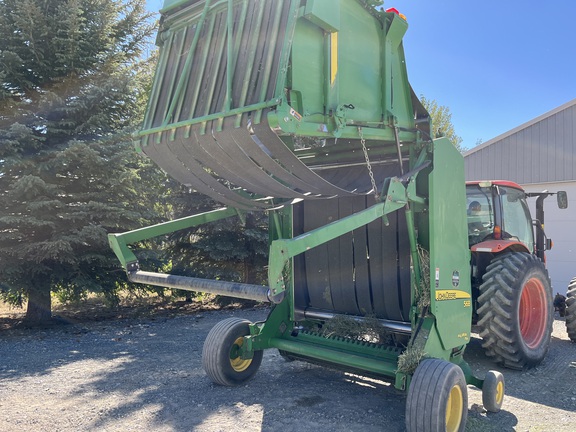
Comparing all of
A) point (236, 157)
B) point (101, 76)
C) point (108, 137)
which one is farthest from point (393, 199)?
point (101, 76)

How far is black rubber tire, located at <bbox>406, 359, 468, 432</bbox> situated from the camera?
139 inches

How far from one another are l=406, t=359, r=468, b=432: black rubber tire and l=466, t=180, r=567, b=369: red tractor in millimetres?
1854

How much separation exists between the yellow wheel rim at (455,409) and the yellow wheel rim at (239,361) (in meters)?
2.10

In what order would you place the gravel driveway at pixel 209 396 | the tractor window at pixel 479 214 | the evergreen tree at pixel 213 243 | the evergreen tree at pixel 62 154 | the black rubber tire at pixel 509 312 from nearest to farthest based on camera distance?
1. the gravel driveway at pixel 209 396
2. the black rubber tire at pixel 509 312
3. the tractor window at pixel 479 214
4. the evergreen tree at pixel 62 154
5. the evergreen tree at pixel 213 243

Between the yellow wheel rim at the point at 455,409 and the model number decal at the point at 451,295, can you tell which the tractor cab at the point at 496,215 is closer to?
the model number decal at the point at 451,295

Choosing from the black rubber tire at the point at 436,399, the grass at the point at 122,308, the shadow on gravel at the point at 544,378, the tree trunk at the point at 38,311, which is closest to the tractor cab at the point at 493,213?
the shadow on gravel at the point at 544,378

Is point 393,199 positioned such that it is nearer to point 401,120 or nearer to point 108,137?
point 401,120

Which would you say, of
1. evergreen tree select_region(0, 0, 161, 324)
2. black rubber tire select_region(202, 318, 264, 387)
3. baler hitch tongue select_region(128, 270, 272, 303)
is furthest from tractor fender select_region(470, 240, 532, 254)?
evergreen tree select_region(0, 0, 161, 324)

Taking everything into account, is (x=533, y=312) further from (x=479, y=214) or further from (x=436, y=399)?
(x=436, y=399)

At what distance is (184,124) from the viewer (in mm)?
3801

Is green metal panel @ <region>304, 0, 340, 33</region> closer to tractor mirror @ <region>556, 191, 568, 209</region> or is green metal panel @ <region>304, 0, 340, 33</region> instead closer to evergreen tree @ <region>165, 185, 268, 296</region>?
tractor mirror @ <region>556, 191, 568, 209</region>

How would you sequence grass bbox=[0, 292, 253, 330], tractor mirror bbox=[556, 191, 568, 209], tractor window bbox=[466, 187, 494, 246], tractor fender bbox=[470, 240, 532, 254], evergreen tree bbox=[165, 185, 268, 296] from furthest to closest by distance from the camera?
1. evergreen tree bbox=[165, 185, 268, 296]
2. grass bbox=[0, 292, 253, 330]
3. tractor mirror bbox=[556, 191, 568, 209]
4. tractor window bbox=[466, 187, 494, 246]
5. tractor fender bbox=[470, 240, 532, 254]

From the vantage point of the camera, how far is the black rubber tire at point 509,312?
5406mm

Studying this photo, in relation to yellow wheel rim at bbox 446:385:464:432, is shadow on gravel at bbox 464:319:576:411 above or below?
below
